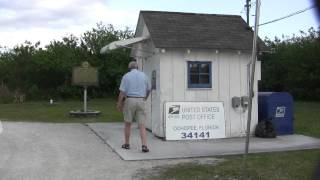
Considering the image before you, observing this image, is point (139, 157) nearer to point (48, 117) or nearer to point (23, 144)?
point (23, 144)

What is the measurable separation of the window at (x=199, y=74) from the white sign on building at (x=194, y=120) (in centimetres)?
45

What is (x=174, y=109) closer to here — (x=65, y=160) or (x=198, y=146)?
(x=198, y=146)

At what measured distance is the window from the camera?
39.7 feet

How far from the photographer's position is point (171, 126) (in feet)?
38.1

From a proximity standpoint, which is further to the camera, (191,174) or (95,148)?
(95,148)

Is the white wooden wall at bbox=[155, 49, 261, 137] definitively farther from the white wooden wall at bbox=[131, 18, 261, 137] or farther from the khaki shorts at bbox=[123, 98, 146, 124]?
the khaki shorts at bbox=[123, 98, 146, 124]

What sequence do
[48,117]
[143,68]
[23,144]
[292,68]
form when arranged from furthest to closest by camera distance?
[292,68] < [48,117] < [143,68] < [23,144]

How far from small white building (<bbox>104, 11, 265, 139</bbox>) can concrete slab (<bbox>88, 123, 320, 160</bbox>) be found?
70 centimetres

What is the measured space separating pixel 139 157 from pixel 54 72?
26.4 meters

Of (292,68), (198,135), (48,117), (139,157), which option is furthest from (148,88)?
(292,68)

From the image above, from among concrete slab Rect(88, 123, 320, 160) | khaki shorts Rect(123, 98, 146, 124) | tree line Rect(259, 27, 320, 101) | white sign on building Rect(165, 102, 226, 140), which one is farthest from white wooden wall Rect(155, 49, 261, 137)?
tree line Rect(259, 27, 320, 101)

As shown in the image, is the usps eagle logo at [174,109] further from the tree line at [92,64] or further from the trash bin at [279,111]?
the tree line at [92,64]

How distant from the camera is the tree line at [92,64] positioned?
33531mm

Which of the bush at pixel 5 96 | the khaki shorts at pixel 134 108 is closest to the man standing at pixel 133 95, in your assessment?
the khaki shorts at pixel 134 108
